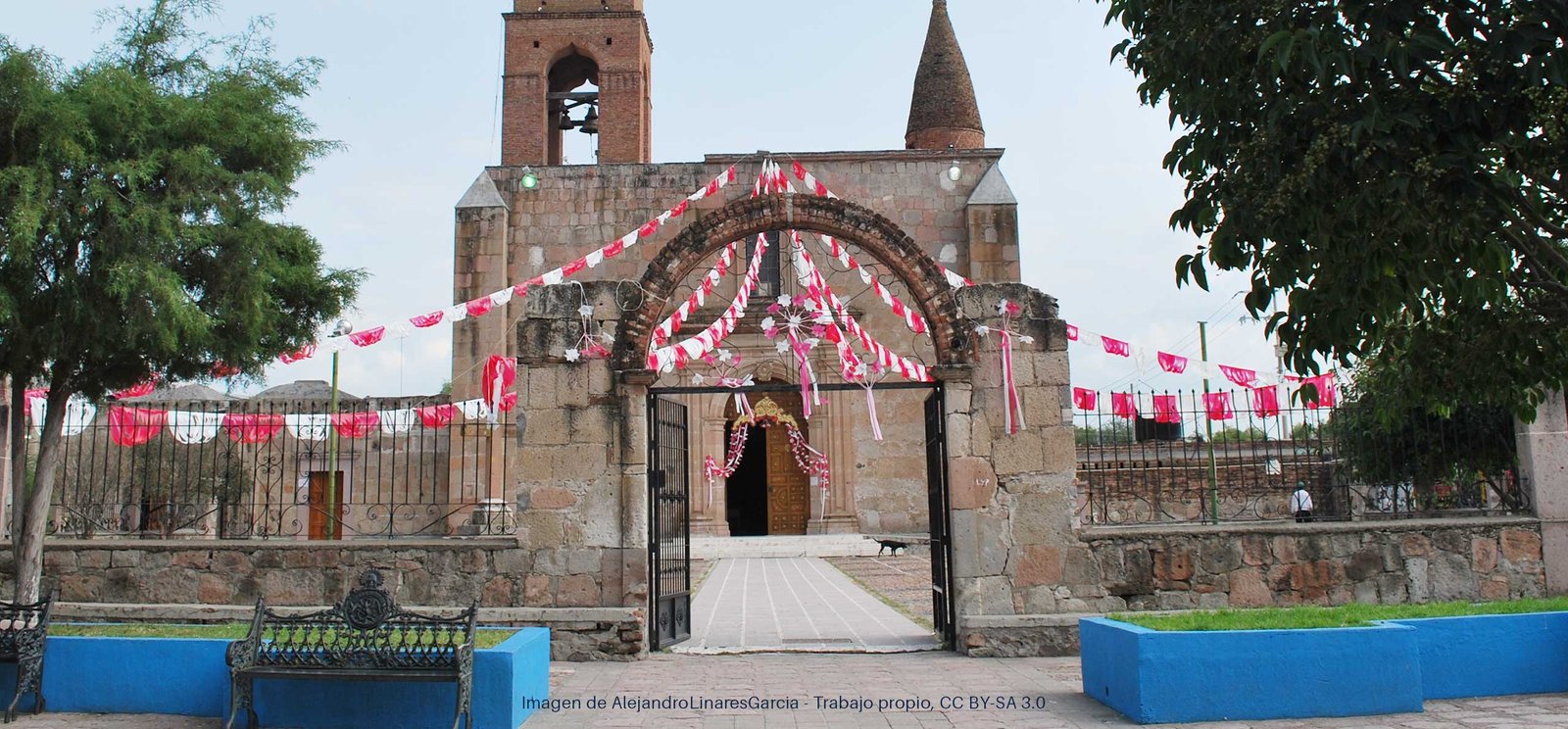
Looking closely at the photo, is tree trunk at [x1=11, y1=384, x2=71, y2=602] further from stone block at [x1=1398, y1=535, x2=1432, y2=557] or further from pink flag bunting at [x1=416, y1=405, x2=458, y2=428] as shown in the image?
stone block at [x1=1398, y1=535, x2=1432, y2=557]

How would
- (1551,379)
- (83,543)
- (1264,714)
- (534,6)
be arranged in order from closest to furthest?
(1551,379), (1264,714), (83,543), (534,6)

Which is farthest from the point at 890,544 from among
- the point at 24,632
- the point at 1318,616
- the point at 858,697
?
the point at 24,632

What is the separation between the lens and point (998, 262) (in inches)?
770

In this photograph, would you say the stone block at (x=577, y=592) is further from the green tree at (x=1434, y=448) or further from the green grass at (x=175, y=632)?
the green tree at (x=1434, y=448)

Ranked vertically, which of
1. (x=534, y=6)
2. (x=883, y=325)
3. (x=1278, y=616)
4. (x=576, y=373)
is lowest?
(x=1278, y=616)

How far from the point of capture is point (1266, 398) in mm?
11984

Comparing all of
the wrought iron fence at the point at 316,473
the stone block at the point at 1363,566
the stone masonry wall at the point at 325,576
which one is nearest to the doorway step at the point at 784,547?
the wrought iron fence at the point at 316,473

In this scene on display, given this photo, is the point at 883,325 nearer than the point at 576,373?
No

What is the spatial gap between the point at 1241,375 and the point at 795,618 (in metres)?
5.44

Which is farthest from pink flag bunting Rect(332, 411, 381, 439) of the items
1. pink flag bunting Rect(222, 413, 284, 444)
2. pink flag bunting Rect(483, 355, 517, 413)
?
pink flag bunting Rect(483, 355, 517, 413)

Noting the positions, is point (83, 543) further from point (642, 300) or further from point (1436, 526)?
point (1436, 526)

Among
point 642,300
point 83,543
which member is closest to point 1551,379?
point 642,300

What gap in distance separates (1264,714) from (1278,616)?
0.86 meters

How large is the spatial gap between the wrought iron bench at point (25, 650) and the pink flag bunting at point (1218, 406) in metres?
8.95
